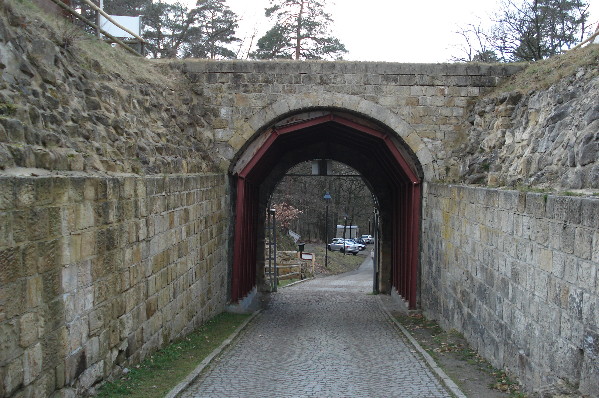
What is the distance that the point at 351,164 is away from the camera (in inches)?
759

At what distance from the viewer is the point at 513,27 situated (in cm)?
2369

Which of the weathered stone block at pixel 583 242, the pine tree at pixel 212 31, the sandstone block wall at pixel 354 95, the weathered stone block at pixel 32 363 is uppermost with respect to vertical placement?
the pine tree at pixel 212 31

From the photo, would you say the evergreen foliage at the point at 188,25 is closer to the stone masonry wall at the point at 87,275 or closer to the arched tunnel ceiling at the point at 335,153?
the arched tunnel ceiling at the point at 335,153

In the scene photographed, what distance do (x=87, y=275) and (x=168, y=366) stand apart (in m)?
2.54

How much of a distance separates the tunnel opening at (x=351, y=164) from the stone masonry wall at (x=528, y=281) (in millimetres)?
2884

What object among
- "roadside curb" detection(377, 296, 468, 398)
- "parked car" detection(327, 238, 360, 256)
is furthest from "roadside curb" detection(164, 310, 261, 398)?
"parked car" detection(327, 238, 360, 256)

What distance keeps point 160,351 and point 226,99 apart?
22.2 feet

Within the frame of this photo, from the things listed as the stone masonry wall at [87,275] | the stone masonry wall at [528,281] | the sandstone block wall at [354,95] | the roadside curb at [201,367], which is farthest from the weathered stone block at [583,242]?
the sandstone block wall at [354,95]

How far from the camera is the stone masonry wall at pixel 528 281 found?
5547mm

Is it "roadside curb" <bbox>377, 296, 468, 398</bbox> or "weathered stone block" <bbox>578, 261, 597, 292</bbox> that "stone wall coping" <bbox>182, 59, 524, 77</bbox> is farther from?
"weathered stone block" <bbox>578, 261, 597, 292</bbox>

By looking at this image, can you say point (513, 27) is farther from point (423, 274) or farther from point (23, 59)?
point (23, 59)

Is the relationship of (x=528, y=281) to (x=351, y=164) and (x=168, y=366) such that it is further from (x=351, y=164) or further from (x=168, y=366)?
(x=351, y=164)

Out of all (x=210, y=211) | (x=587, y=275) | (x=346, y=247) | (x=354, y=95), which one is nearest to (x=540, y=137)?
(x=587, y=275)

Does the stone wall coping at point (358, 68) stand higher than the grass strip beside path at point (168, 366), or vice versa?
the stone wall coping at point (358, 68)
